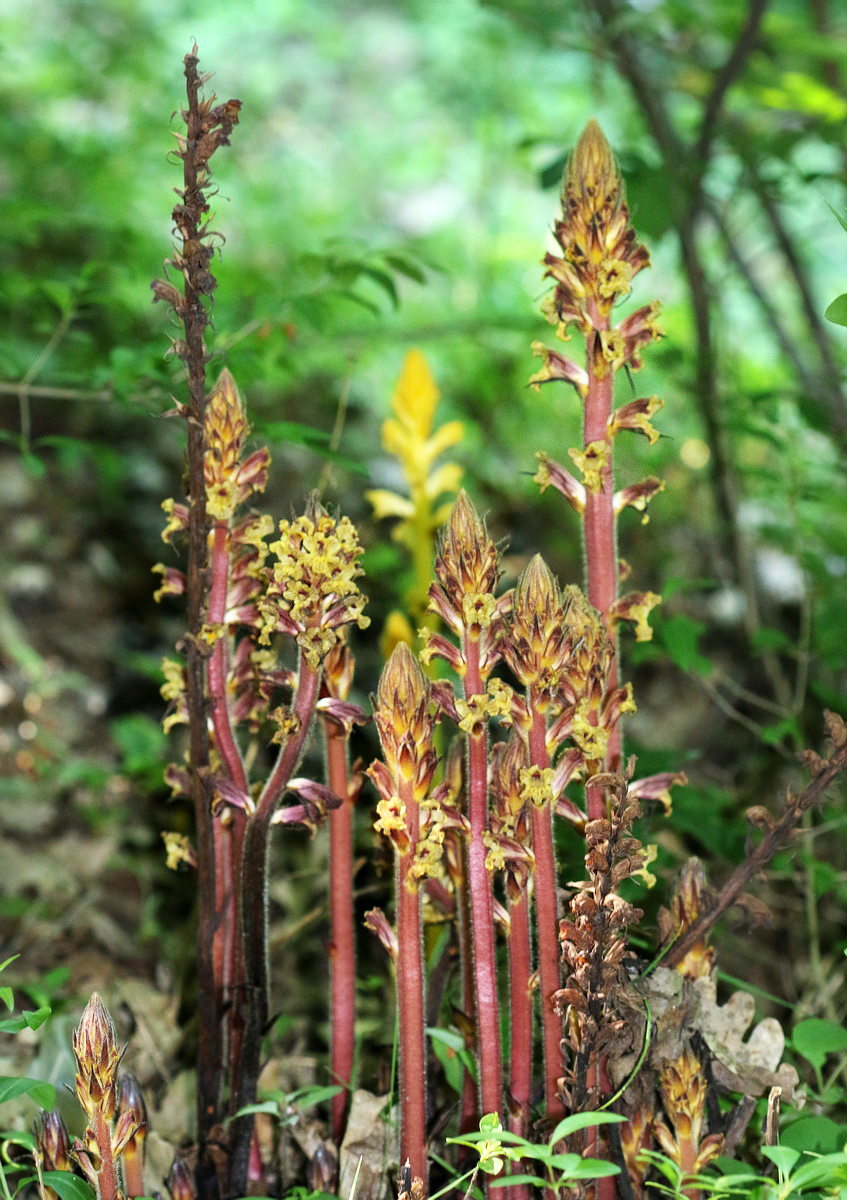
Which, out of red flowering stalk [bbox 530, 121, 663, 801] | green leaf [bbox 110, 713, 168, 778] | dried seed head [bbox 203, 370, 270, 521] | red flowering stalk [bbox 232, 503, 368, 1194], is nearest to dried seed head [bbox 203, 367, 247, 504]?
dried seed head [bbox 203, 370, 270, 521]

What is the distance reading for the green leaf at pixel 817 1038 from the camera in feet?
4.06

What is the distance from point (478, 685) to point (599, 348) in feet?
1.25

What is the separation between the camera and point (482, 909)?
1.12 metres

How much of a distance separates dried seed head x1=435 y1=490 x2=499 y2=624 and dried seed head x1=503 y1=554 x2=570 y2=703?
34 mm

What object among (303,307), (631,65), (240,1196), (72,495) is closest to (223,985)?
(240,1196)

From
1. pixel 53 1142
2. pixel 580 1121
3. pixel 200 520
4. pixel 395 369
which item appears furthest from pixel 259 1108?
pixel 395 369

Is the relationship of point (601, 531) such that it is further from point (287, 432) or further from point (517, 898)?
point (287, 432)

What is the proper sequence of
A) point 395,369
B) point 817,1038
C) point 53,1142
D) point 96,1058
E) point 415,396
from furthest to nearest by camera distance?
point 395,369
point 415,396
point 817,1038
point 53,1142
point 96,1058

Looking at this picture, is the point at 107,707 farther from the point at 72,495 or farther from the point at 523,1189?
the point at 523,1189

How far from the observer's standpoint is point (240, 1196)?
1292 mm

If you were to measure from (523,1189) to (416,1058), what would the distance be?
0.17m

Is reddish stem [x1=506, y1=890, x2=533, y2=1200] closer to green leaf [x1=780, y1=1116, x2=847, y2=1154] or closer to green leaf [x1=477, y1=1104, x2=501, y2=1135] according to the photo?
green leaf [x1=477, y1=1104, x2=501, y2=1135]

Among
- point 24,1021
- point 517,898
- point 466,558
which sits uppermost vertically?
point 466,558

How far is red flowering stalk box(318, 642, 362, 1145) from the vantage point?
4.15 ft
